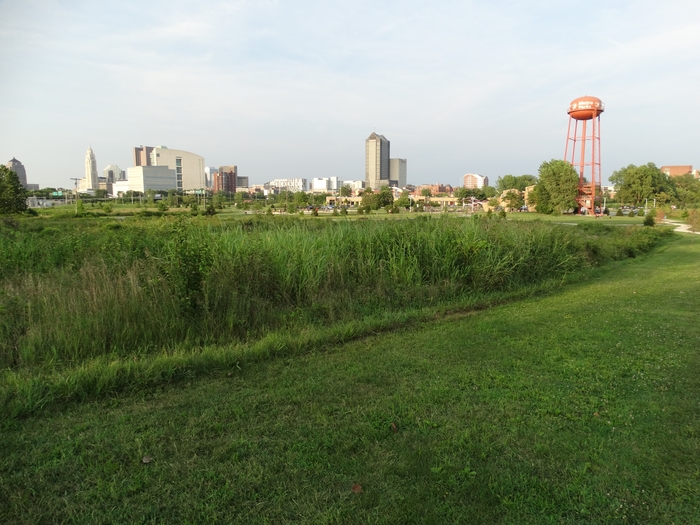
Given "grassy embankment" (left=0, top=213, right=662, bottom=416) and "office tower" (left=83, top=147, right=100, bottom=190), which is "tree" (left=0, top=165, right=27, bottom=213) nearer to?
"grassy embankment" (left=0, top=213, right=662, bottom=416)

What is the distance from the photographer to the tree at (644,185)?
71.1 metres

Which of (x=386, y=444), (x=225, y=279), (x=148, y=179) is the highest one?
(x=148, y=179)

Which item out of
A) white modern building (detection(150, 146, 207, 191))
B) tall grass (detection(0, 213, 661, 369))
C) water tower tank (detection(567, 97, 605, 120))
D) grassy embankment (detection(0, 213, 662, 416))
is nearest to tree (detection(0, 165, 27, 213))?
grassy embankment (detection(0, 213, 662, 416))

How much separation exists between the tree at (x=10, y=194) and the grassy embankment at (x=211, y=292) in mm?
42088

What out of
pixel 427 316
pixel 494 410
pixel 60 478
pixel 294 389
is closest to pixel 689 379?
pixel 494 410

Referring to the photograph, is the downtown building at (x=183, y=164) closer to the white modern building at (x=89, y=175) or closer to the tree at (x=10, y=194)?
the white modern building at (x=89, y=175)

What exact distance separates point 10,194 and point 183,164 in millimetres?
114939

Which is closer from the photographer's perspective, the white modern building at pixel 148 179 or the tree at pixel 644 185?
the tree at pixel 644 185

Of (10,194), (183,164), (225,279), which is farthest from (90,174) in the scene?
(225,279)

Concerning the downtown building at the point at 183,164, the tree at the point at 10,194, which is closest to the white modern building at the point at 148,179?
the downtown building at the point at 183,164

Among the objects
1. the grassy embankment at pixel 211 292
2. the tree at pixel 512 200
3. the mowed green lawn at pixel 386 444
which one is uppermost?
the tree at pixel 512 200

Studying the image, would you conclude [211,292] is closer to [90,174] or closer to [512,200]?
[512,200]

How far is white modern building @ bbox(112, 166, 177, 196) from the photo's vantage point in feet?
441

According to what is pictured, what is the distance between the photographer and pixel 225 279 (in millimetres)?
6883
